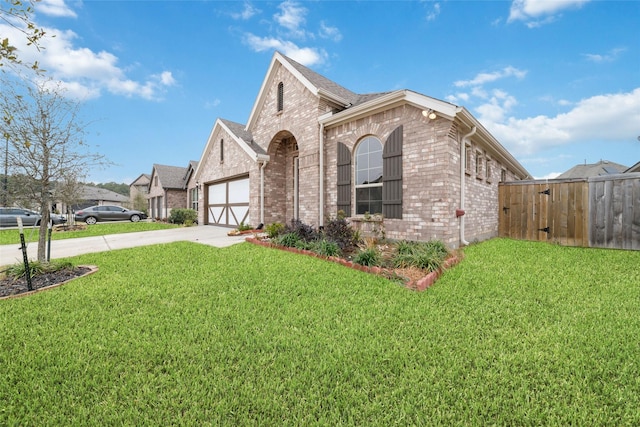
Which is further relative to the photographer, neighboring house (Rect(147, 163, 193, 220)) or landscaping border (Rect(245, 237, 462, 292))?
neighboring house (Rect(147, 163, 193, 220))

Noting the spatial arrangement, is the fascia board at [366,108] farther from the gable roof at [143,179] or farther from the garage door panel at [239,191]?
the gable roof at [143,179]

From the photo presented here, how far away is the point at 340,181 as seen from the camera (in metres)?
8.44

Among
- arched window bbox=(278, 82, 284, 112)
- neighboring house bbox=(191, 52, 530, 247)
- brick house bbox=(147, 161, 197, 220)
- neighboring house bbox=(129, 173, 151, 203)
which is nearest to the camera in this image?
neighboring house bbox=(191, 52, 530, 247)

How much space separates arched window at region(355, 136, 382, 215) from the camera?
7.62 metres

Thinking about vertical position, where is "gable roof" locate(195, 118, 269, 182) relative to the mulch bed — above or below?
above

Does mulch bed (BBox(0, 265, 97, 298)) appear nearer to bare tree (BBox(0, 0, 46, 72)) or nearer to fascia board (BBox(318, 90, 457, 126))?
bare tree (BBox(0, 0, 46, 72))

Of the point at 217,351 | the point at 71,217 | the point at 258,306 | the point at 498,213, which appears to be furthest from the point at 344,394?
the point at 71,217

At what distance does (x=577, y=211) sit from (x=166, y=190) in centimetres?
2728

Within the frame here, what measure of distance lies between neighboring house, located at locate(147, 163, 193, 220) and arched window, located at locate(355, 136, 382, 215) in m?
19.0

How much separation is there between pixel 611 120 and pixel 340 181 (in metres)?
22.9

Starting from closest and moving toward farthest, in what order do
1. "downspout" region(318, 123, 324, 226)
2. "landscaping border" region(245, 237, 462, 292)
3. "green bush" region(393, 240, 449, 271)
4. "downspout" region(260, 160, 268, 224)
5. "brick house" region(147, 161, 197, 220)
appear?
"landscaping border" region(245, 237, 462, 292), "green bush" region(393, 240, 449, 271), "downspout" region(318, 123, 324, 226), "downspout" region(260, 160, 268, 224), "brick house" region(147, 161, 197, 220)

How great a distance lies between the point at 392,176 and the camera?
281 inches

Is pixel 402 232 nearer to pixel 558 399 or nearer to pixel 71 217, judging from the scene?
pixel 558 399

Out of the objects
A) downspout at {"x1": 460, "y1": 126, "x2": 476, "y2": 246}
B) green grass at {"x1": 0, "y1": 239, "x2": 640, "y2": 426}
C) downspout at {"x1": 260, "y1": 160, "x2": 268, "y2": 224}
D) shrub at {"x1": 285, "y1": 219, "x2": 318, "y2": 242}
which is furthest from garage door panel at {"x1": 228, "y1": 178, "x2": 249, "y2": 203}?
downspout at {"x1": 460, "y1": 126, "x2": 476, "y2": 246}
